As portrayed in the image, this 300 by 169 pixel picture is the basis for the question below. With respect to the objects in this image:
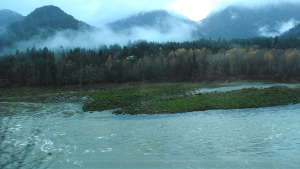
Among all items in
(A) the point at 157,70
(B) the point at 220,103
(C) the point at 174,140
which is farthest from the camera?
(A) the point at 157,70

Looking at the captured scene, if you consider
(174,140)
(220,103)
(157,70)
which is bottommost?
(174,140)

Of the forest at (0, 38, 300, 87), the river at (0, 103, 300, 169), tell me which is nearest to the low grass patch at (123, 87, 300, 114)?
the river at (0, 103, 300, 169)

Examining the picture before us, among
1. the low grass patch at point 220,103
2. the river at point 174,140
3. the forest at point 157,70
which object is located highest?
the forest at point 157,70

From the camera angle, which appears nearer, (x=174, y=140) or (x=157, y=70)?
(x=174, y=140)

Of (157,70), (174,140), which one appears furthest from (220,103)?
(157,70)

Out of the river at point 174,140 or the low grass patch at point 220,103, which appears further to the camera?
the low grass patch at point 220,103

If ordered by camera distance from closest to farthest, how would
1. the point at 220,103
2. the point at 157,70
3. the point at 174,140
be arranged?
1. the point at 174,140
2. the point at 220,103
3. the point at 157,70

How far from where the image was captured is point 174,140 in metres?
21.5

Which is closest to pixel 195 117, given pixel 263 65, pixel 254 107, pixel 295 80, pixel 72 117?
pixel 254 107

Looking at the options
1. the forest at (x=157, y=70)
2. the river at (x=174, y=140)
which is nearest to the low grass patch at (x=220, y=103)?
the river at (x=174, y=140)

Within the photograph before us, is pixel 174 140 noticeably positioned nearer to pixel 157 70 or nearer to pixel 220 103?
pixel 220 103

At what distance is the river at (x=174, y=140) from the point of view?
54.8 ft

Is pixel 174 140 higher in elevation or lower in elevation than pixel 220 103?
lower

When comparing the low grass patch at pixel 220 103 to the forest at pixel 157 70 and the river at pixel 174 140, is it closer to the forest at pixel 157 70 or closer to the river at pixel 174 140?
the river at pixel 174 140
